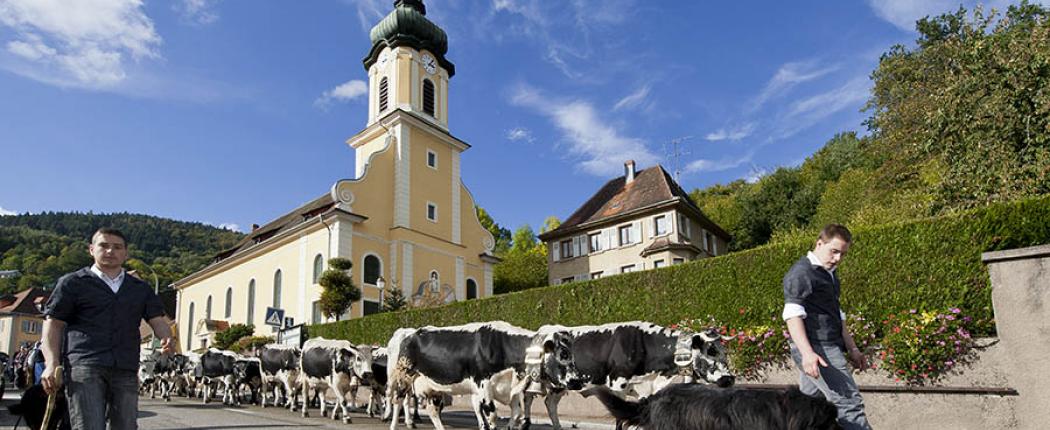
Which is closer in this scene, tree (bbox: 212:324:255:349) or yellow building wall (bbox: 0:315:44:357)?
tree (bbox: 212:324:255:349)

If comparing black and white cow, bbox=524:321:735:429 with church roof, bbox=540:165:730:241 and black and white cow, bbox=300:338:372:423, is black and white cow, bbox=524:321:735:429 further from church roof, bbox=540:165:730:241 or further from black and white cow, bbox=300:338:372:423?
church roof, bbox=540:165:730:241

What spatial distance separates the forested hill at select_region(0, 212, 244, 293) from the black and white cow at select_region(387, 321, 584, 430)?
7868 centimetres

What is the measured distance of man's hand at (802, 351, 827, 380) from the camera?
4609 millimetres

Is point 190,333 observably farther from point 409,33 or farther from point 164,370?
point 164,370

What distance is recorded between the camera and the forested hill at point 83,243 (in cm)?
9181

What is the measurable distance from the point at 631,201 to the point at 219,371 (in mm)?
29499

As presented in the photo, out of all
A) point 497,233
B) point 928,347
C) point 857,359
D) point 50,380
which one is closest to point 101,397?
point 50,380

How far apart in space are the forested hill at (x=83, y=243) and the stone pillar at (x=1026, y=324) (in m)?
84.9

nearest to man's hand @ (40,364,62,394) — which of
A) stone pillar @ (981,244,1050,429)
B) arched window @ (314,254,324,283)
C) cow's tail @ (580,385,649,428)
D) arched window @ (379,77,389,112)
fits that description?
cow's tail @ (580,385,649,428)

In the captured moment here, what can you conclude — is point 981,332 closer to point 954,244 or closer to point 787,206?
point 954,244

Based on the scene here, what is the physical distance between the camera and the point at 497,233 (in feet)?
239

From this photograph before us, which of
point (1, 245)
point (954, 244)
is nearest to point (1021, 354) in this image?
point (954, 244)

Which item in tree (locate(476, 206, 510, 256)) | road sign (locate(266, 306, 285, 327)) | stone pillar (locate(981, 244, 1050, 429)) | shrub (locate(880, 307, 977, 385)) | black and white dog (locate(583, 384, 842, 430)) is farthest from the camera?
tree (locate(476, 206, 510, 256))

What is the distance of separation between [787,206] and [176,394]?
39595mm
